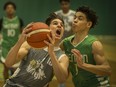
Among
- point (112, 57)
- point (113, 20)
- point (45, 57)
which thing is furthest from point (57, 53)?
point (113, 20)

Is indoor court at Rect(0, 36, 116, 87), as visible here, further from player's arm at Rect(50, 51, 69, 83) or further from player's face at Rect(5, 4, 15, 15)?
player's arm at Rect(50, 51, 69, 83)

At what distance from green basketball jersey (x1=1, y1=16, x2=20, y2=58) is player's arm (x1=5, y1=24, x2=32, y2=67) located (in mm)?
4038

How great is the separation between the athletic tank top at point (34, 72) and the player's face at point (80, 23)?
46 cm

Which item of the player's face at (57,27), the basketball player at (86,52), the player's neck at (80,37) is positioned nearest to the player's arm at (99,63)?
the basketball player at (86,52)

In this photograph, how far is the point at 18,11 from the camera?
15.3 metres

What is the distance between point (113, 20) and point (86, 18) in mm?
13163

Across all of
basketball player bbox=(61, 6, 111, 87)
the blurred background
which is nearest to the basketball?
basketball player bbox=(61, 6, 111, 87)

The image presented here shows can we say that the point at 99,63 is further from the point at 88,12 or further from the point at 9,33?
the point at 9,33

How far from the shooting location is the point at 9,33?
8070 millimetres

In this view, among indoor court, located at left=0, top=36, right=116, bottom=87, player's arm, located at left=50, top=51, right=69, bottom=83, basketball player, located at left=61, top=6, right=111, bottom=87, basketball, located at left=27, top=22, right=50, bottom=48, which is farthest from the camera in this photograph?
indoor court, located at left=0, top=36, right=116, bottom=87

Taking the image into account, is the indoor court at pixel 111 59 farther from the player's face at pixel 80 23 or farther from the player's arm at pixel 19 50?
the player's arm at pixel 19 50

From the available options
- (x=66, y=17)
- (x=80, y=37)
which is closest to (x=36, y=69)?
(x=80, y=37)

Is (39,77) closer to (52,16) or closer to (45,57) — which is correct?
(45,57)

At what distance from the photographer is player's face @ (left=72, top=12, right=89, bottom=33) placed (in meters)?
4.18
